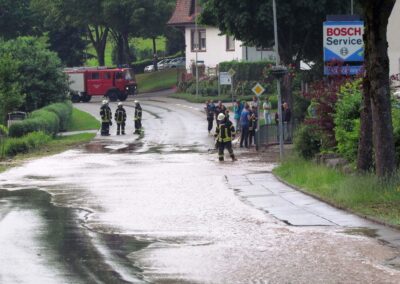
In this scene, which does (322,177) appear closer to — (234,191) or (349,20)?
(234,191)

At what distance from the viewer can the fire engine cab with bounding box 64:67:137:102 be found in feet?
246

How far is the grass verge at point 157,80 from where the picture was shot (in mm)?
84688

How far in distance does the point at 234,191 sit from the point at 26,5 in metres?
73.0

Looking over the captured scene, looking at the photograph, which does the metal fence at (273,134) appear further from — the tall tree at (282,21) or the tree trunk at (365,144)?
the tree trunk at (365,144)

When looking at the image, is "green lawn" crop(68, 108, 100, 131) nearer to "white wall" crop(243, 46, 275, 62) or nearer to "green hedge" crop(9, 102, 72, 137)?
"green hedge" crop(9, 102, 72, 137)

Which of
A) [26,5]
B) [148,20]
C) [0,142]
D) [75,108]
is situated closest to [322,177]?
[0,142]

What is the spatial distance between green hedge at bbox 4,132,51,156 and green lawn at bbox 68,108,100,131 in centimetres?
1169

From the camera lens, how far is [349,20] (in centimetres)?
2653

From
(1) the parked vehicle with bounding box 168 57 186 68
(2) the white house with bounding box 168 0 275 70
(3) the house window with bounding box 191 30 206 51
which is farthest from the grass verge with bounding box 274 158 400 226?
(1) the parked vehicle with bounding box 168 57 186 68

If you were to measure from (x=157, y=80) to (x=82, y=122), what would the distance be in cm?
2941

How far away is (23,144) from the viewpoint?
40.2 meters

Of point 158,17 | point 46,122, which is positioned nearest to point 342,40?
point 46,122

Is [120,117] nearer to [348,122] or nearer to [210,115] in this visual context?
[210,115]

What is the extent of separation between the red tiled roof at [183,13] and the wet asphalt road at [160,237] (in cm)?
5380
